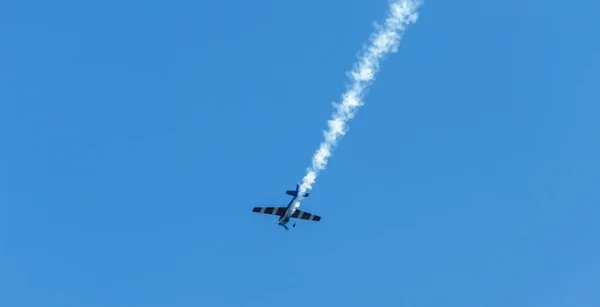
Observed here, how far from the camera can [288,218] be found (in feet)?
410

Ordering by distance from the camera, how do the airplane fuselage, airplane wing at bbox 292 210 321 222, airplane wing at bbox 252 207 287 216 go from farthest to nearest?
airplane wing at bbox 292 210 321 222 → airplane wing at bbox 252 207 287 216 → the airplane fuselage

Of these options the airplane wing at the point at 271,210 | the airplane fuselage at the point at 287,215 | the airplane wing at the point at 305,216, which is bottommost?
the airplane fuselage at the point at 287,215

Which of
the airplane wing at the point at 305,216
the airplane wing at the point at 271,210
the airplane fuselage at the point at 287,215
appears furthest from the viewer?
the airplane wing at the point at 305,216

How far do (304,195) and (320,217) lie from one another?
10850 millimetres

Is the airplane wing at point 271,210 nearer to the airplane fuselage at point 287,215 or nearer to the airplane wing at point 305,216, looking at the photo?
the airplane fuselage at point 287,215

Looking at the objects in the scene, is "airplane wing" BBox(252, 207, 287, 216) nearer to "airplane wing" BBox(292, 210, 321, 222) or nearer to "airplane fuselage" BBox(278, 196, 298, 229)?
"airplane fuselage" BBox(278, 196, 298, 229)

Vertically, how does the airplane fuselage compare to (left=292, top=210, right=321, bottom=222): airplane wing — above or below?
below

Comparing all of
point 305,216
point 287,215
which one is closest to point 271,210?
point 287,215

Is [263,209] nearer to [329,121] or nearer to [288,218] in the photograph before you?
[288,218]

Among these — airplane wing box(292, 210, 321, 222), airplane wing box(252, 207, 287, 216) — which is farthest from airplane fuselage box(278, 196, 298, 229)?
airplane wing box(292, 210, 321, 222)

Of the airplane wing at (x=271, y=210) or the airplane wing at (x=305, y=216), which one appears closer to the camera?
the airplane wing at (x=271, y=210)

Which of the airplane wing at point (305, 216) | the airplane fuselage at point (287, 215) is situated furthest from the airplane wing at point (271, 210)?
the airplane wing at point (305, 216)

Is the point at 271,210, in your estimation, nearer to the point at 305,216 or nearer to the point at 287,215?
the point at 287,215

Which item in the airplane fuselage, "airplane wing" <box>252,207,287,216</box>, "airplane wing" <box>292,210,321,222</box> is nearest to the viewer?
the airplane fuselage
